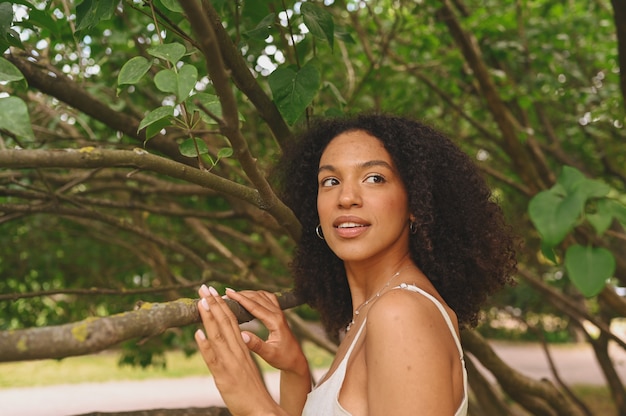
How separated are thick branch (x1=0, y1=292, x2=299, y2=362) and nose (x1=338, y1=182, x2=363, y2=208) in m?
0.66

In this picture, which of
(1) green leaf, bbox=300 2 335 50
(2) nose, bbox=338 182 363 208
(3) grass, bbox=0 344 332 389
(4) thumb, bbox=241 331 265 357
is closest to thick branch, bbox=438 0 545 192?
(1) green leaf, bbox=300 2 335 50

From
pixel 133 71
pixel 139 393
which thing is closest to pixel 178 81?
pixel 133 71

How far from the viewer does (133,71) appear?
170 cm

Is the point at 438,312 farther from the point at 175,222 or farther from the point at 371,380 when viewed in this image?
the point at 175,222

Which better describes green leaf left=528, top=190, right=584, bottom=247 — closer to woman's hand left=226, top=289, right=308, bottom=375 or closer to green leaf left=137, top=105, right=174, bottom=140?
green leaf left=137, top=105, right=174, bottom=140

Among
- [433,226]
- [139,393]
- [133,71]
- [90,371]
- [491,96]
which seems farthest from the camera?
[90,371]

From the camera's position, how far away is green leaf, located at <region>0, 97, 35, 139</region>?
1179 mm

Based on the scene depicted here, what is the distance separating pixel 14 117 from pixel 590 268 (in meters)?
0.91

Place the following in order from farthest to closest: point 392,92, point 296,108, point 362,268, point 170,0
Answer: point 392,92, point 362,268, point 296,108, point 170,0

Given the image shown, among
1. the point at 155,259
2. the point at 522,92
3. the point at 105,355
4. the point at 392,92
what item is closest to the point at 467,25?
the point at 522,92

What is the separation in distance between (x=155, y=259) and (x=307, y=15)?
135 inches

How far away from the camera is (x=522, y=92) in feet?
15.9

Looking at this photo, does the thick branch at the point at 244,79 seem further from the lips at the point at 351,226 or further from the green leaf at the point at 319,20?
the lips at the point at 351,226

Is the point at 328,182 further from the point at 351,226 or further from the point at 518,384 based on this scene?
the point at 518,384
